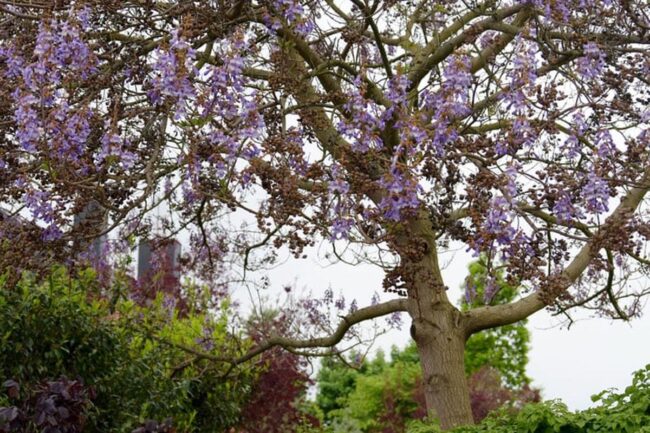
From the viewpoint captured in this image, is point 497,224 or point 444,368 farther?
point 444,368

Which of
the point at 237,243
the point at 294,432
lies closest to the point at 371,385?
the point at 294,432

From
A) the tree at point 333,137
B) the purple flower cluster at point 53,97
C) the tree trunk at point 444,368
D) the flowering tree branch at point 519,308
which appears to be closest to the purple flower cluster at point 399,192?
the tree at point 333,137

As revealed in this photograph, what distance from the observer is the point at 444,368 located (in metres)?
7.80

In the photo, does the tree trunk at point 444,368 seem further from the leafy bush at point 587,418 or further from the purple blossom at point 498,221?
the purple blossom at point 498,221

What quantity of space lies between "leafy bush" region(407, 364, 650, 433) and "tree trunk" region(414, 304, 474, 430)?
59.2 inches

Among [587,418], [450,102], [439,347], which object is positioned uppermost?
[450,102]

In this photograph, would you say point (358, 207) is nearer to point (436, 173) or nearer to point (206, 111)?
point (436, 173)

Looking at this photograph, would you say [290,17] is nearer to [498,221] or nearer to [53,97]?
[53,97]

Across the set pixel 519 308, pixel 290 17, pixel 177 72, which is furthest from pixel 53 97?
pixel 519 308

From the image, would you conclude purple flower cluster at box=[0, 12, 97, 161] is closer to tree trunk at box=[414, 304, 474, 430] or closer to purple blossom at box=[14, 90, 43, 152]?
purple blossom at box=[14, 90, 43, 152]

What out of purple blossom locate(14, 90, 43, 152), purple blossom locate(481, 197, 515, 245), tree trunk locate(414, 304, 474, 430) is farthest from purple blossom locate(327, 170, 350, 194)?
tree trunk locate(414, 304, 474, 430)

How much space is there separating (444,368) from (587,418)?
7.10ft

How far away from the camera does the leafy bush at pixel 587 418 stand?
5621 mm

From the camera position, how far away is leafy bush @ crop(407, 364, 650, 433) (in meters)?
5.62
